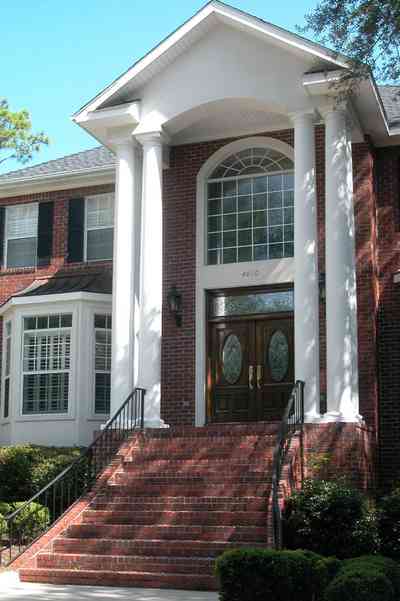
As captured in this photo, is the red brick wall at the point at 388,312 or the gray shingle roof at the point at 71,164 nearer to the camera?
the red brick wall at the point at 388,312

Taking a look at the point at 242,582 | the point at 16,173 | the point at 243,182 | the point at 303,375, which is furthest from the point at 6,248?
the point at 242,582

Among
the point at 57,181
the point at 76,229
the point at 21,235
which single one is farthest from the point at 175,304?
the point at 21,235

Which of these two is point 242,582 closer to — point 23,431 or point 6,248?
point 23,431

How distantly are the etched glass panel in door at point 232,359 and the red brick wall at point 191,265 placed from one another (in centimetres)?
63

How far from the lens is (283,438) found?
1291 cm

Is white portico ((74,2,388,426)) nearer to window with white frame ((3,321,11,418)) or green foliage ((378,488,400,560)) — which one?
green foliage ((378,488,400,560))

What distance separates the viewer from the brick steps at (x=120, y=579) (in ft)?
37.2

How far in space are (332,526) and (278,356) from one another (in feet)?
17.1

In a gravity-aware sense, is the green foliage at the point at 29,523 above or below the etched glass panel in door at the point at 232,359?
below

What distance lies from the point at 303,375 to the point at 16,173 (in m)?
10.8

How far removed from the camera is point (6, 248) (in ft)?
68.7

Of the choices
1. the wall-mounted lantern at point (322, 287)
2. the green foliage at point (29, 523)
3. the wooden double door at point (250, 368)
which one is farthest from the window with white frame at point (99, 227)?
the green foliage at point (29, 523)

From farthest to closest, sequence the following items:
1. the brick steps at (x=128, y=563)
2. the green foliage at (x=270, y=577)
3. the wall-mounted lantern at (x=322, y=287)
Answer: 1. the wall-mounted lantern at (x=322, y=287)
2. the brick steps at (x=128, y=563)
3. the green foliage at (x=270, y=577)

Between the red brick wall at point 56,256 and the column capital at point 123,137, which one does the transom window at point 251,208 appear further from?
the red brick wall at point 56,256
